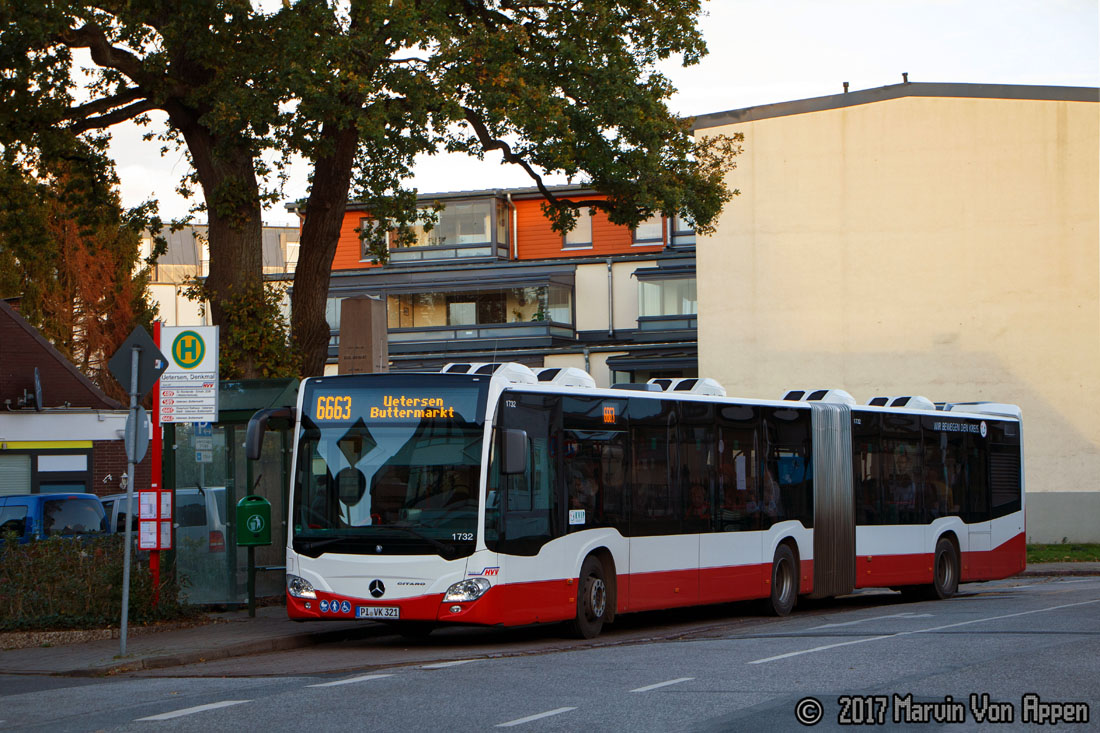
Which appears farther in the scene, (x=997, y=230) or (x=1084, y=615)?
(x=997, y=230)

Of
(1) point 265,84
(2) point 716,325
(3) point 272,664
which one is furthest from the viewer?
(2) point 716,325

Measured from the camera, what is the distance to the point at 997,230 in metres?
37.3

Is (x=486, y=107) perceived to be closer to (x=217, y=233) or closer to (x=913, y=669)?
(x=217, y=233)

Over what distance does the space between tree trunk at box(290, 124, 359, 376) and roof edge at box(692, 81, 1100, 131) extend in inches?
657

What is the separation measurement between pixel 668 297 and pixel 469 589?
42.2 meters

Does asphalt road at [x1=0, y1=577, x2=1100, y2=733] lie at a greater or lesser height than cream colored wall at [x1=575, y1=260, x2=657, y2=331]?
lesser

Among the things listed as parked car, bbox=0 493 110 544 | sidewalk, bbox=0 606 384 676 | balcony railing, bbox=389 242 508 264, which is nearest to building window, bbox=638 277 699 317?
balcony railing, bbox=389 242 508 264

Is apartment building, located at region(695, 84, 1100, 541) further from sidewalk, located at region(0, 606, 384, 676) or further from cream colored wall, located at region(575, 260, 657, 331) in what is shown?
sidewalk, located at region(0, 606, 384, 676)

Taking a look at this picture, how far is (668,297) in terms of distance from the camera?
55688 millimetres

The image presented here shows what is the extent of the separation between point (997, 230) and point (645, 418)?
→ 2324cm

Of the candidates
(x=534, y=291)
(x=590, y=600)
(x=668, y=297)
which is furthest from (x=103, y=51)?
(x=534, y=291)

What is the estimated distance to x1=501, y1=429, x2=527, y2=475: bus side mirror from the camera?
47.2ft

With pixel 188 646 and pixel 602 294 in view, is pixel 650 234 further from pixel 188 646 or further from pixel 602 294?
pixel 188 646

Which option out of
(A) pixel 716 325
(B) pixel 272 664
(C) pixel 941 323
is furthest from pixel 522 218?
(B) pixel 272 664
